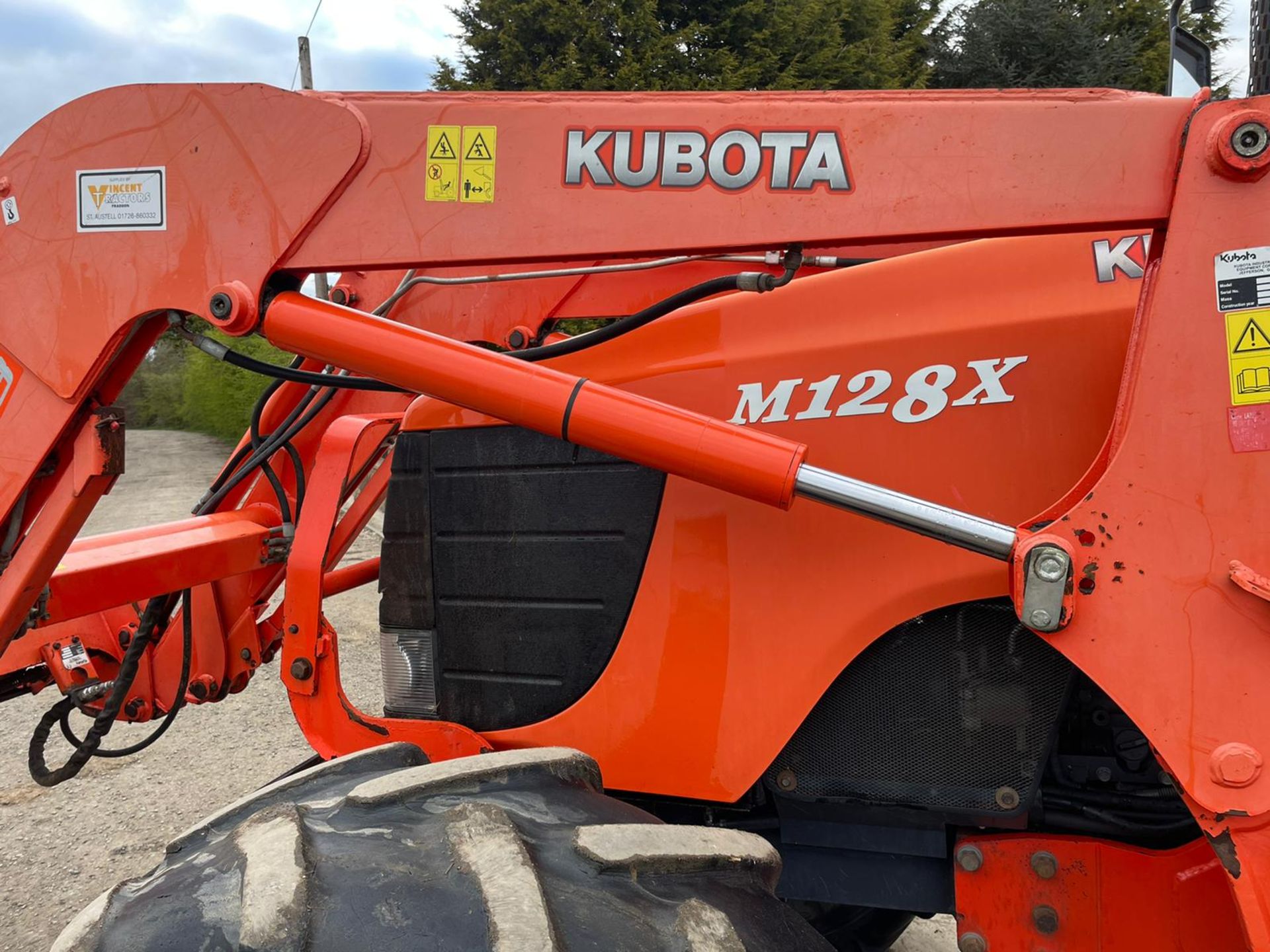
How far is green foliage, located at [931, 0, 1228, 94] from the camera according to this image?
10904 millimetres

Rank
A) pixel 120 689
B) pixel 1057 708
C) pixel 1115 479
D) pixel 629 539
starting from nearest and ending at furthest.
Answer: pixel 1115 479 < pixel 1057 708 < pixel 629 539 < pixel 120 689

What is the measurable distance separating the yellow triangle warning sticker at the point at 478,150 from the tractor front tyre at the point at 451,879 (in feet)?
2.89

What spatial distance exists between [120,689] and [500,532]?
120cm

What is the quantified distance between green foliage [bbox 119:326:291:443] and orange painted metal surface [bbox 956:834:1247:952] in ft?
29.5

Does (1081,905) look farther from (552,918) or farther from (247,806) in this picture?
(247,806)

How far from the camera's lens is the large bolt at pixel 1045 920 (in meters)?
1.62

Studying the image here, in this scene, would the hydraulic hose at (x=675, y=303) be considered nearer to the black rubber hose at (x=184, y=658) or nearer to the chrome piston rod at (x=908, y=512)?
the chrome piston rod at (x=908, y=512)

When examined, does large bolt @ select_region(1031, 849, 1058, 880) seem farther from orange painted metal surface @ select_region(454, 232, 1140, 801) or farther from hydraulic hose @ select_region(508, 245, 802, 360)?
hydraulic hose @ select_region(508, 245, 802, 360)

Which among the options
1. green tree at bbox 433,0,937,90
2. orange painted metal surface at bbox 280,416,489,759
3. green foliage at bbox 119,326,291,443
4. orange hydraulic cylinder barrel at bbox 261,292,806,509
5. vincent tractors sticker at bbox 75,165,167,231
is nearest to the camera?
orange hydraulic cylinder barrel at bbox 261,292,806,509

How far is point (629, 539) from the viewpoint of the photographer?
5.45ft

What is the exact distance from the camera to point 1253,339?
1.25 metres

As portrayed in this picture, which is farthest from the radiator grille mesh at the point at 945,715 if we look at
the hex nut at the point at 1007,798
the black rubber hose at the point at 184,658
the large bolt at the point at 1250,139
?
the black rubber hose at the point at 184,658

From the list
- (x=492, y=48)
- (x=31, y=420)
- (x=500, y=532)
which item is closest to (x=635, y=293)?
(x=500, y=532)

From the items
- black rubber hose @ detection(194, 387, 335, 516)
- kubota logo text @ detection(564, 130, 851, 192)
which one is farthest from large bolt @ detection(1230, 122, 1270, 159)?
black rubber hose @ detection(194, 387, 335, 516)
